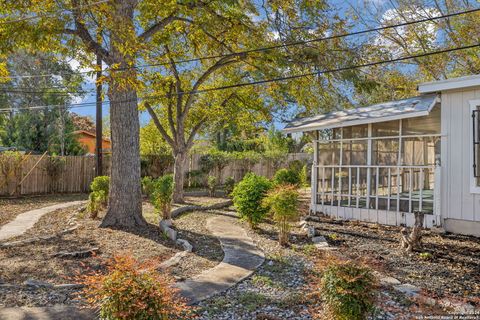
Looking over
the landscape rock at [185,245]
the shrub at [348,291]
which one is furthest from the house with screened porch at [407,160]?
the shrub at [348,291]

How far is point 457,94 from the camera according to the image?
848cm

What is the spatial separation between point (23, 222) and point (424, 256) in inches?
350

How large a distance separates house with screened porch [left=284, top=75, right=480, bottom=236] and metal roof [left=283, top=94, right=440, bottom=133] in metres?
0.02

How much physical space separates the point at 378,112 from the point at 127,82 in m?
5.88

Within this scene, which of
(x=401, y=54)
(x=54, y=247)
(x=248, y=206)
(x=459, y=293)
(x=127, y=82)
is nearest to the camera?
(x=459, y=293)

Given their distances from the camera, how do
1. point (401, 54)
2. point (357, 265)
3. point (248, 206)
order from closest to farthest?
point (357, 265), point (248, 206), point (401, 54)

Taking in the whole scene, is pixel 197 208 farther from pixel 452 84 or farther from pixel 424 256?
pixel 452 84

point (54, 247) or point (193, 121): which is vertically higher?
point (193, 121)

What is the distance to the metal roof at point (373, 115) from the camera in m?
8.76

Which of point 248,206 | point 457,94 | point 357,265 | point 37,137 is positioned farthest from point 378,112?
point 37,137

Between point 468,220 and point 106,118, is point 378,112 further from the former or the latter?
point 106,118

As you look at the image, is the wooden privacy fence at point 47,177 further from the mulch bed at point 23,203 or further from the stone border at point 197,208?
the stone border at point 197,208

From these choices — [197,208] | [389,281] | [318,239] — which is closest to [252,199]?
[318,239]

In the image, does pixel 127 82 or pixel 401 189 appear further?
pixel 401 189
